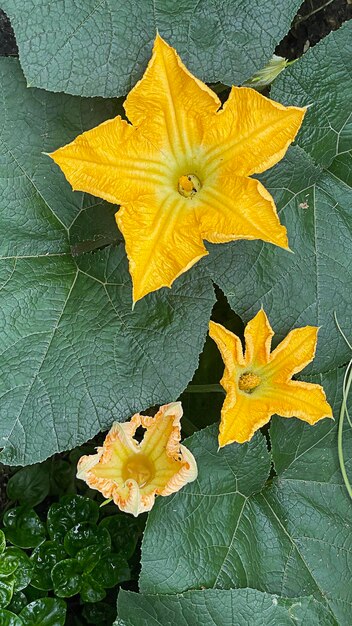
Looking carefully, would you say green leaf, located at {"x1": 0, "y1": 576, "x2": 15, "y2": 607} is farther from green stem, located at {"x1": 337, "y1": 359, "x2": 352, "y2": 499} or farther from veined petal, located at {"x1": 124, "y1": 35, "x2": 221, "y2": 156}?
veined petal, located at {"x1": 124, "y1": 35, "x2": 221, "y2": 156}

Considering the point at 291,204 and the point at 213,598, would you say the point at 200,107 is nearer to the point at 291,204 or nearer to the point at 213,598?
the point at 291,204

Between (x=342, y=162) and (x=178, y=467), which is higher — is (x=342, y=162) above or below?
above

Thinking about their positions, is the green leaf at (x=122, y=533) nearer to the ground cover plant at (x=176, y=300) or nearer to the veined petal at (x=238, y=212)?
the ground cover plant at (x=176, y=300)

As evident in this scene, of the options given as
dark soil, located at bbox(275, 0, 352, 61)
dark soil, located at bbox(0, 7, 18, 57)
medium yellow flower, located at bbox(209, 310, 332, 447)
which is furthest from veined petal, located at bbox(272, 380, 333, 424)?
dark soil, located at bbox(0, 7, 18, 57)

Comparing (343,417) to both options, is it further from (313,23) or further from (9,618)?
(313,23)

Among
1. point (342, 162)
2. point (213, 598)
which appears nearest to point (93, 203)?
point (342, 162)

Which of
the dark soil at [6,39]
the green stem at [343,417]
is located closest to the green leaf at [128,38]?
the dark soil at [6,39]
